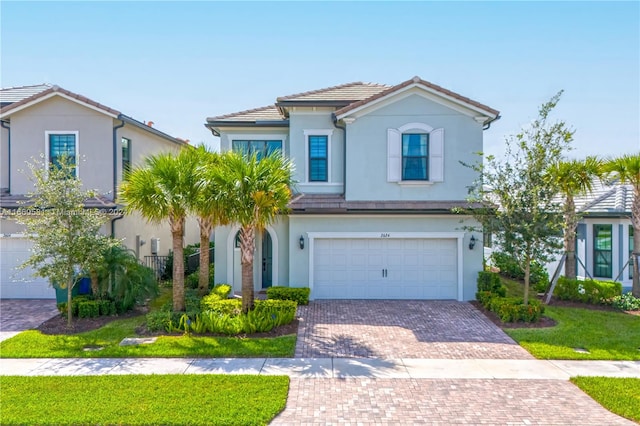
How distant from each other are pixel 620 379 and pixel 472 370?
9.20ft

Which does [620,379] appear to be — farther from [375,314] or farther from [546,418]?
[375,314]

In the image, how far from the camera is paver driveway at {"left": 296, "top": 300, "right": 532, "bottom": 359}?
995 centimetres

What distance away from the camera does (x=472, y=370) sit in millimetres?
8820

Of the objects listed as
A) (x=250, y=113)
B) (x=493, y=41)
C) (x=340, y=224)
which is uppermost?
(x=493, y=41)

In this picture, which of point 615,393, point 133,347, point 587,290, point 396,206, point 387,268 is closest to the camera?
point 615,393

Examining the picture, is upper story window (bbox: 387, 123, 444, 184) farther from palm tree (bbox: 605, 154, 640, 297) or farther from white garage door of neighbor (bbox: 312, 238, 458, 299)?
palm tree (bbox: 605, 154, 640, 297)

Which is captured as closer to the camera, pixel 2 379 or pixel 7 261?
pixel 2 379

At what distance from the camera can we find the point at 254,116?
678 inches

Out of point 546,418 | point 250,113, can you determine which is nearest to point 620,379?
point 546,418

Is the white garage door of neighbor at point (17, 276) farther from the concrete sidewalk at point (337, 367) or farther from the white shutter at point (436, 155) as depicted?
the white shutter at point (436, 155)

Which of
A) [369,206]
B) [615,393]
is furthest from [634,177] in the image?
[615,393]

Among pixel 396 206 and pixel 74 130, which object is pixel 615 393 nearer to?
pixel 396 206

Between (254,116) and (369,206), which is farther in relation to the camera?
(254,116)

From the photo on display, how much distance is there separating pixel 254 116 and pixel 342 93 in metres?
3.73
